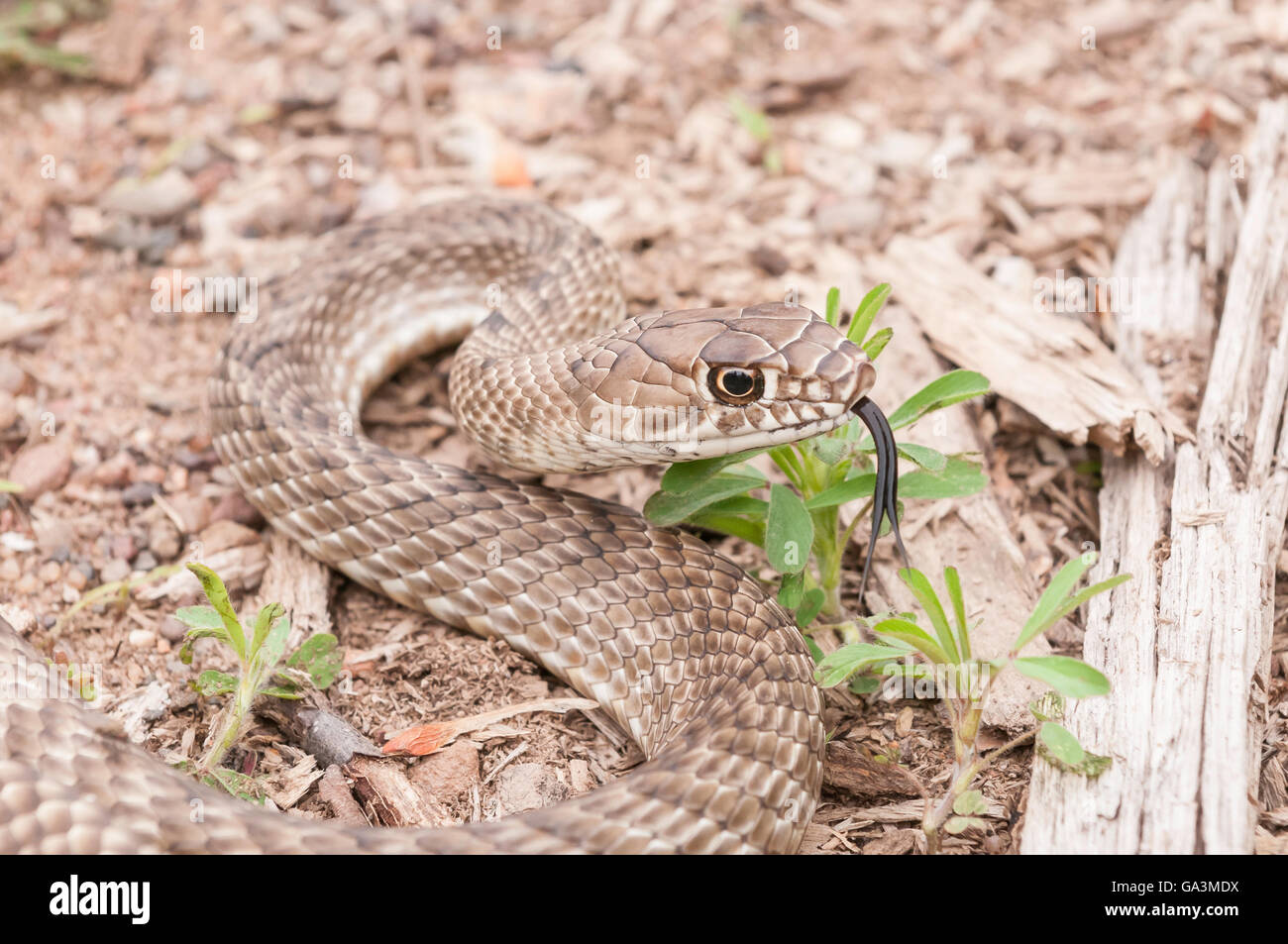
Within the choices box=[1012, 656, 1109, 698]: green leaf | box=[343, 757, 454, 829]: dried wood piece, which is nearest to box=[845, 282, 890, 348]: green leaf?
box=[1012, 656, 1109, 698]: green leaf

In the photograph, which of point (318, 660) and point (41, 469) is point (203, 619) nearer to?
point (318, 660)

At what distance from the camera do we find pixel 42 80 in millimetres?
8500

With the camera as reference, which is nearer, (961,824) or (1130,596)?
(961,824)

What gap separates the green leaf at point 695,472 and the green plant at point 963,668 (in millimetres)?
1035

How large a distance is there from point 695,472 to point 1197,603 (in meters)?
2.27

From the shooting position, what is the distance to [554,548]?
5355 mm

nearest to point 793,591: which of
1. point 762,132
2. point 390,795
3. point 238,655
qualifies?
point 390,795

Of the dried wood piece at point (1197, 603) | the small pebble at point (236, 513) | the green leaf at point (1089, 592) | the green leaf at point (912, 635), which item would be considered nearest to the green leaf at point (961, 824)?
the dried wood piece at point (1197, 603)

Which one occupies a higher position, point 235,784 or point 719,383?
point 719,383

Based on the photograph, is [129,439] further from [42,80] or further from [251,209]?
[42,80]

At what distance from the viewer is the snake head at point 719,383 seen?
4.68 metres
